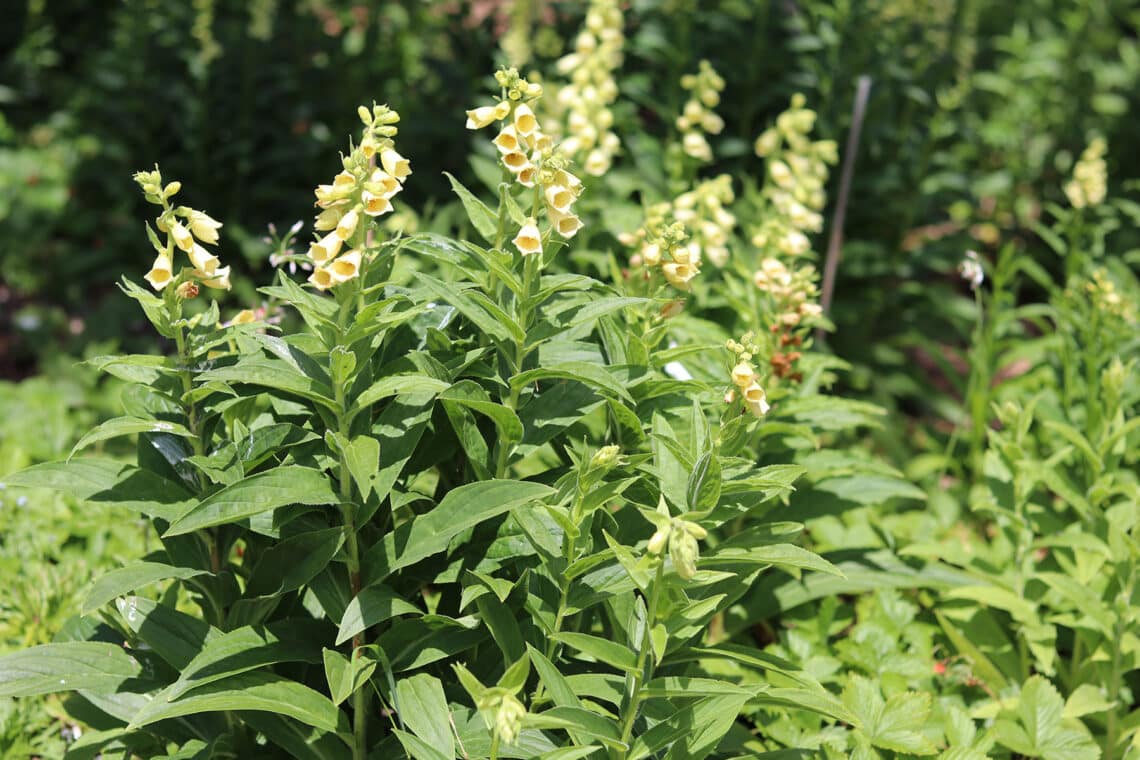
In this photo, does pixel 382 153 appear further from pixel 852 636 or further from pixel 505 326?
pixel 852 636

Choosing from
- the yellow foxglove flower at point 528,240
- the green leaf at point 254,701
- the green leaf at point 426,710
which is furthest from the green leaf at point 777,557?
the green leaf at point 254,701

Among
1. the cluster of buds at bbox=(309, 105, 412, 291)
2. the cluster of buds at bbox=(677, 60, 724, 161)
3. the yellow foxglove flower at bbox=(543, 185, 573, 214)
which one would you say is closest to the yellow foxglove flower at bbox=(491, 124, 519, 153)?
the yellow foxglove flower at bbox=(543, 185, 573, 214)

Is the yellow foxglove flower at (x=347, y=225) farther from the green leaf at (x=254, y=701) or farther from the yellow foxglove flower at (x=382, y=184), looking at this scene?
the green leaf at (x=254, y=701)

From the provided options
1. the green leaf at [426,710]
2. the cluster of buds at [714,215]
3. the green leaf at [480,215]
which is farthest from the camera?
the cluster of buds at [714,215]

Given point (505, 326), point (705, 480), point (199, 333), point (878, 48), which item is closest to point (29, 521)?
point (199, 333)

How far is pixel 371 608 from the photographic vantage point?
1963 millimetres

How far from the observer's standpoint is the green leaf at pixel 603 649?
189 centimetres

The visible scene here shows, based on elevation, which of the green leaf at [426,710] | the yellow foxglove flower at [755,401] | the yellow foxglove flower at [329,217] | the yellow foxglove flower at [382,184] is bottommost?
the green leaf at [426,710]

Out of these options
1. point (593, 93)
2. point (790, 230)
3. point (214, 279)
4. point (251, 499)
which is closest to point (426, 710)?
point (251, 499)

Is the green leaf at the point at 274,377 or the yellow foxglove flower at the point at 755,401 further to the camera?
the yellow foxglove flower at the point at 755,401

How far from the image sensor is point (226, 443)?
204cm

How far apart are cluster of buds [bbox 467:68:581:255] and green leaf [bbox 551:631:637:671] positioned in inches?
27.7

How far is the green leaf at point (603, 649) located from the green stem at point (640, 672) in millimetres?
20

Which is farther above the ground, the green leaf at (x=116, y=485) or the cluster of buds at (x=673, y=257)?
the cluster of buds at (x=673, y=257)
